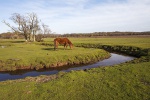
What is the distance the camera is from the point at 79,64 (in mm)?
24375

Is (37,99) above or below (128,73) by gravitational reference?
below

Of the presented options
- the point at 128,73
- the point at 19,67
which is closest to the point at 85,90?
the point at 128,73

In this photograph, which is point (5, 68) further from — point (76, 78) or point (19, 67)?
point (76, 78)

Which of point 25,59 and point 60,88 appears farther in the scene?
point 25,59

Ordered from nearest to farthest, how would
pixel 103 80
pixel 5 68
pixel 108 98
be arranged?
pixel 108 98 < pixel 103 80 < pixel 5 68

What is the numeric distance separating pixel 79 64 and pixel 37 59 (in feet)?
20.4

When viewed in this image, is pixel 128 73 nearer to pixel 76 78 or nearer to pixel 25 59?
pixel 76 78

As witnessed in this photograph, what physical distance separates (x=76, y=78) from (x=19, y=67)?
11.1 meters

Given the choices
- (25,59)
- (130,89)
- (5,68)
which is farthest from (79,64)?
(130,89)

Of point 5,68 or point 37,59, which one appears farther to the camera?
point 37,59

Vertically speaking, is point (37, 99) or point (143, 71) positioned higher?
point (143, 71)

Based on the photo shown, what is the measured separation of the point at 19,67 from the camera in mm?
21516

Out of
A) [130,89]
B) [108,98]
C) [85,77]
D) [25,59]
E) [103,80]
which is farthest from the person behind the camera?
[25,59]

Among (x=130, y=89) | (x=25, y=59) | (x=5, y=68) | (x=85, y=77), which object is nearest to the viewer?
(x=130, y=89)
